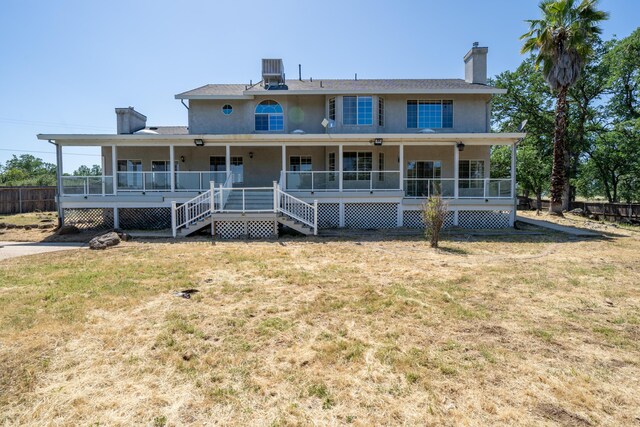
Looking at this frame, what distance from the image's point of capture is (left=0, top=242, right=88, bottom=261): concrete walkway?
408 inches

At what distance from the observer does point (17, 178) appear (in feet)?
157

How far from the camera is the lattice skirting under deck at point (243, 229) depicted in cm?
1323

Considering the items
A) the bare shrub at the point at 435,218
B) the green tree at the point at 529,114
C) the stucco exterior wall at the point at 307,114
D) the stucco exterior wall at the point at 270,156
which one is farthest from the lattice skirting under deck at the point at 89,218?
the green tree at the point at 529,114

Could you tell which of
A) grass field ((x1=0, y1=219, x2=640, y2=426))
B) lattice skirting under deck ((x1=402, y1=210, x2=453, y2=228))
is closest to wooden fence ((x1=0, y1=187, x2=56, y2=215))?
grass field ((x1=0, y1=219, x2=640, y2=426))

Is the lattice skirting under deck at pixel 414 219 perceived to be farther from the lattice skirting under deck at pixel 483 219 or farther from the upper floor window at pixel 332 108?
the upper floor window at pixel 332 108

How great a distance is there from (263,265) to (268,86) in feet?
42.8

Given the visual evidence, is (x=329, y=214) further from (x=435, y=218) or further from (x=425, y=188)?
(x=435, y=218)

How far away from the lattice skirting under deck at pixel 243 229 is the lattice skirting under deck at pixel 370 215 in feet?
13.3

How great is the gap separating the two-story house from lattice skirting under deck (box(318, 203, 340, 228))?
47 millimetres

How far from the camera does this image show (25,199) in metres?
24.1

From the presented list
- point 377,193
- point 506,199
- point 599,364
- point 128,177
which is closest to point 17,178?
point 128,177

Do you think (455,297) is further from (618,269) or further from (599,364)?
(618,269)

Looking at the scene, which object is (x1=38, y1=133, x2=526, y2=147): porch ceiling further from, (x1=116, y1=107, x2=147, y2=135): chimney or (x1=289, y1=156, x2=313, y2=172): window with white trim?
(x1=116, y1=107, x2=147, y2=135): chimney

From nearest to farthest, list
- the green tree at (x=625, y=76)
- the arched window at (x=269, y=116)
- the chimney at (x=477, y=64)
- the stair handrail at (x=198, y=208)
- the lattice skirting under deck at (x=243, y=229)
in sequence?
1. the stair handrail at (x=198, y=208)
2. the lattice skirting under deck at (x=243, y=229)
3. the arched window at (x=269, y=116)
4. the chimney at (x=477, y=64)
5. the green tree at (x=625, y=76)
